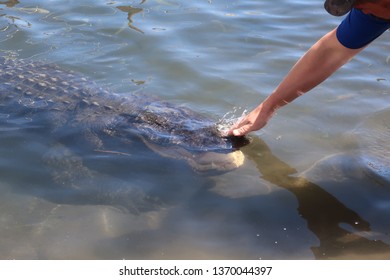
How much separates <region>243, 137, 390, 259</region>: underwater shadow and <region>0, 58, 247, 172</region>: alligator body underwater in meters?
0.28

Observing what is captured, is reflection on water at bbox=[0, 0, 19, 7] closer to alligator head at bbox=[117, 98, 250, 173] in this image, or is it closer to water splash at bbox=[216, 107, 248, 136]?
alligator head at bbox=[117, 98, 250, 173]

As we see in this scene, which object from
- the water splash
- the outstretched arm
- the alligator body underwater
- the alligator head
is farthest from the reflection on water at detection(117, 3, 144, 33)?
the outstretched arm

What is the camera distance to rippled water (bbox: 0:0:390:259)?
10.7ft

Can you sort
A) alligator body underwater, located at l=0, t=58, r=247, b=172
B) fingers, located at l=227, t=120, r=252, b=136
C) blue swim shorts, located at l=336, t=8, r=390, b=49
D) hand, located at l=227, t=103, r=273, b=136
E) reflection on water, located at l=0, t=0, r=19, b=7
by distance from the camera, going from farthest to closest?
reflection on water, located at l=0, t=0, r=19, b=7 → alligator body underwater, located at l=0, t=58, r=247, b=172 → fingers, located at l=227, t=120, r=252, b=136 → hand, located at l=227, t=103, r=273, b=136 → blue swim shorts, located at l=336, t=8, r=390, b=49

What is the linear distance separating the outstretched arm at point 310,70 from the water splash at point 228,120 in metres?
0.47

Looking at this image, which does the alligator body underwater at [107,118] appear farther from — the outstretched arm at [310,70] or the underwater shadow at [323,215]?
the outstretched arm at [310,70]

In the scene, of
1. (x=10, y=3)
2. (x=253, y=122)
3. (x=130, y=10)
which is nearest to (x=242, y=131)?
(x=253, y=122)

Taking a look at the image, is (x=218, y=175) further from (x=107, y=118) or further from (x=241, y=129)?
(x=107, y=118)

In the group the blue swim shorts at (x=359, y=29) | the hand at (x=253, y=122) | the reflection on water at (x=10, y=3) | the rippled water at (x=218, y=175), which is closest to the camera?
the blue swim shorts at (x=359, y=29)

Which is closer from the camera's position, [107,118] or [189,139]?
[189,139]

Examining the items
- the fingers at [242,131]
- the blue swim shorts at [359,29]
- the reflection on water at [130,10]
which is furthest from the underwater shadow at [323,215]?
the reflection on water at [130,10]

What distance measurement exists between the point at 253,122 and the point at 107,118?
1.49m

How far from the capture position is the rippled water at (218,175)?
10.7 ft

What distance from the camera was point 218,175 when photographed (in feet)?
12.7
